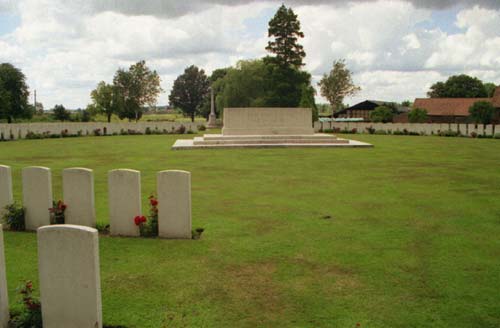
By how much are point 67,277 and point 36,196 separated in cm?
353

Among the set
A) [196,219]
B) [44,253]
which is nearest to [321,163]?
[196,219]

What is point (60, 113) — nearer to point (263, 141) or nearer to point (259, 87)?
point (259, 87)

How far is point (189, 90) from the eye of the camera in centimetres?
8569

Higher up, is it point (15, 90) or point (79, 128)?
point (15, 90)

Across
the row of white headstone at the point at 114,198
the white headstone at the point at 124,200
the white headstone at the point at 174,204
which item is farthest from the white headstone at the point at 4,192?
the white headstone at the point at 174,204

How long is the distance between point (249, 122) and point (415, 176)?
45.9ft

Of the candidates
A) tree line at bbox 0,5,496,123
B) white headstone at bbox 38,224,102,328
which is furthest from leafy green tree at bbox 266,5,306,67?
white headstone at bbox 38,224,102,328

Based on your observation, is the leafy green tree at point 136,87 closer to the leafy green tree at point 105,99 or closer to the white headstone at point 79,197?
the leafy green tree at point 105,99

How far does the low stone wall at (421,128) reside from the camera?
33125 millimetres

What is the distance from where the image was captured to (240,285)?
15.5 ft

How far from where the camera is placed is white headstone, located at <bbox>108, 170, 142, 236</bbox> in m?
6.43

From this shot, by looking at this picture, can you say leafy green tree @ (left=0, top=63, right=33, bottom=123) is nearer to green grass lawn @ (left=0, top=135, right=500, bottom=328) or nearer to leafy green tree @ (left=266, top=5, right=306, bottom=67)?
leafy green tree @ (left=266, top=5, right=306, bottom=67)

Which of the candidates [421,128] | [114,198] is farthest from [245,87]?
[114,198]

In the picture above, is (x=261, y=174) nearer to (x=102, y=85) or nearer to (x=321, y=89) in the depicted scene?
(x=102, y=85)
